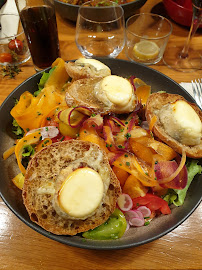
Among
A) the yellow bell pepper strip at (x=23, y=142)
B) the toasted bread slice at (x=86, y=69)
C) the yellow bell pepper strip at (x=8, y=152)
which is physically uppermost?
the toasted bread slice at (x=86, y=69)

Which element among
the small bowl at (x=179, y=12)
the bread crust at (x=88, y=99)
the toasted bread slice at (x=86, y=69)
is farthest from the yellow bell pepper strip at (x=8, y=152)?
the small bowl at (x=179, y=12)

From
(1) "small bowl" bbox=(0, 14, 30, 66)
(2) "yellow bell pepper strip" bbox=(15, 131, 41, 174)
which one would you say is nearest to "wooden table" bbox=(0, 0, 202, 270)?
(2) "yellow bell pepper strip" bbox=(15, 131, 41, 174)

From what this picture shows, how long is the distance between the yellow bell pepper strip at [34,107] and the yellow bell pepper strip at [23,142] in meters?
0.11

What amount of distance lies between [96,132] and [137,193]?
1.55ft

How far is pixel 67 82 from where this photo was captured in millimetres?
2045

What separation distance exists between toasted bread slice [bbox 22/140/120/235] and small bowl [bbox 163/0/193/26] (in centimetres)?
237

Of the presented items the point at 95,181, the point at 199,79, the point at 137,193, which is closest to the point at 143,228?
the point at 137,193

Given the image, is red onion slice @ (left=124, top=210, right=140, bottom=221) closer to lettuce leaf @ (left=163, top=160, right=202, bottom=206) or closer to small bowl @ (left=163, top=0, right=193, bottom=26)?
lettuce leaf @ (left=163, top=160, right=202, bottom=206)

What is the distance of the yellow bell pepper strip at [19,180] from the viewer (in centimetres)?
150

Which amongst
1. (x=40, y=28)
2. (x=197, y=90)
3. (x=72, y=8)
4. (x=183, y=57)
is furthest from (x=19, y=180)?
(x=183, y=57)

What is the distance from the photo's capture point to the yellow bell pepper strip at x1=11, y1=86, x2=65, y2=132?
1.71m

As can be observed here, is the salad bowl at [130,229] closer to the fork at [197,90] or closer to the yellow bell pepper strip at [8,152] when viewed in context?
the yellow bell pepper strip at [8,152]

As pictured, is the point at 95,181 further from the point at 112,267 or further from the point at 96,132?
the point at 112,267

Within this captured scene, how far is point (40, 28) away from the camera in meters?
2.12
